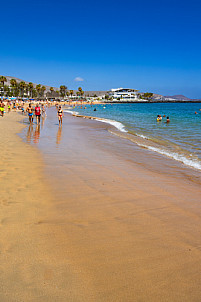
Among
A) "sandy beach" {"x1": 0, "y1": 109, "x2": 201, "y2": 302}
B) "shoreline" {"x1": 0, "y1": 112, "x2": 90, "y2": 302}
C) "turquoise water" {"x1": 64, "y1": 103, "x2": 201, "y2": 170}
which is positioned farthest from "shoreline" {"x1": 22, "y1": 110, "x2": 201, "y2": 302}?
"turquoise water" {"x1": 64, "y1": 103, "x2": 201, "y2": 170}

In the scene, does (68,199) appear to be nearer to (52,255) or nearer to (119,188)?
(119,188)

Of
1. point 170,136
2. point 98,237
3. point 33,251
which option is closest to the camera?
point 33,251

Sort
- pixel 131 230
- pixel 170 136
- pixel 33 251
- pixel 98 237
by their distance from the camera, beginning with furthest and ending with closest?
pixel 170 136, pixel 131 230, pixel 98 237, pixel 33 251

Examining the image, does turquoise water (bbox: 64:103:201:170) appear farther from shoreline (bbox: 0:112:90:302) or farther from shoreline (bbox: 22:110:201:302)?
shoreline (bbox: 0:112:90:302)

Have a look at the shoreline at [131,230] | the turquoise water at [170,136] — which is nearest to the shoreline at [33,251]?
the shoreline at [131,230]

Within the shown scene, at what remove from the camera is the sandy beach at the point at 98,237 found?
6.88 ft

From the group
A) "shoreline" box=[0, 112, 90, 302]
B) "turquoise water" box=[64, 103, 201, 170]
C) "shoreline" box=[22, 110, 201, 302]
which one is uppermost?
"turquoise water" box=[64, 103, 201, 170]

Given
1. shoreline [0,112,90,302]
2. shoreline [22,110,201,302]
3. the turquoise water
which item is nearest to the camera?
shoreline [0,112,90,302]

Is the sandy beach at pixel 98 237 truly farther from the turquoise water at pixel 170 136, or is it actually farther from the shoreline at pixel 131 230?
the turquoise water at pixel 170 136

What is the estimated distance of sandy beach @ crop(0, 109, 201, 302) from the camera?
2098mm

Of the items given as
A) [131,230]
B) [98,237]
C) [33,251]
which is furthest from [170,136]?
[33,251]

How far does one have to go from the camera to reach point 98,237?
2947 mm

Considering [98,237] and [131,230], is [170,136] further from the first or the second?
[98,237]

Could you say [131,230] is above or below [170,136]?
below
